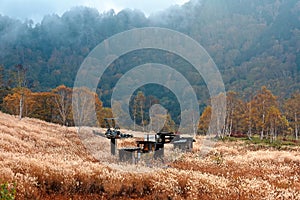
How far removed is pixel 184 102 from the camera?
9875 cm

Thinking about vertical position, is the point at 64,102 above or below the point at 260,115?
above

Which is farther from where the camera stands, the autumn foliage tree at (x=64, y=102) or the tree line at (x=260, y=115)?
the autumn foliage tree at (x=64, y=102)

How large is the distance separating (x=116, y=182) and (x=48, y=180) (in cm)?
214

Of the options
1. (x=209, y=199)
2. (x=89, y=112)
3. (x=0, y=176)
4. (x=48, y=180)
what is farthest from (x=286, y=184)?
(x=89, y=112)

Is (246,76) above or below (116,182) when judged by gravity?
above

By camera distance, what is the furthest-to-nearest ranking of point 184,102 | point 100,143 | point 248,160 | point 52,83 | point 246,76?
point 246,76
point 52,83
point 184,102
point 100,143
point 248,160

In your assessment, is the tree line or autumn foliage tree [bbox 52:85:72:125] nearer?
the tree line

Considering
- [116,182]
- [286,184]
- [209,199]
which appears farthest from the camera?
[286,184]

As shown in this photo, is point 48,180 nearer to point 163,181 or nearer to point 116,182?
point 116,182

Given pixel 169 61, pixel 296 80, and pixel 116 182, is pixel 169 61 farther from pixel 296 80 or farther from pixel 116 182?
pixel 116 182

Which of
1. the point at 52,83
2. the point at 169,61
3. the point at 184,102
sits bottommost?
the point at 184,102

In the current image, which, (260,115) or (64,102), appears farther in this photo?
(64,102)

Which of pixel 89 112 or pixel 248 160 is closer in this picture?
pixel 248 160

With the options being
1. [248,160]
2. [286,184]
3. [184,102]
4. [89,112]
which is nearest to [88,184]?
[286,184]
